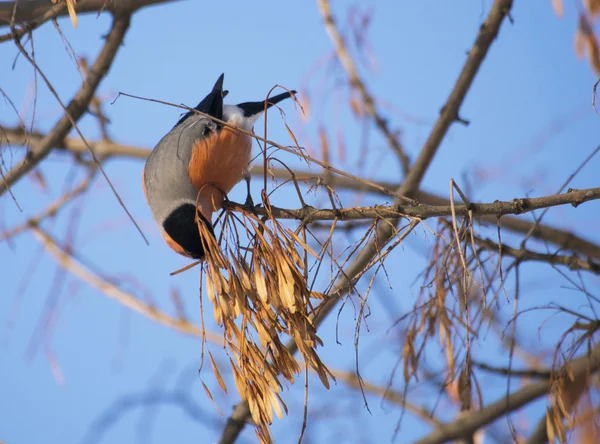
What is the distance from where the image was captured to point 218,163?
5.68 ft

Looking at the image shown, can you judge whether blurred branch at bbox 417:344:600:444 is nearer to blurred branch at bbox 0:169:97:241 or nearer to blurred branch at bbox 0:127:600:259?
blurred branch at bbox 0:127:600:259

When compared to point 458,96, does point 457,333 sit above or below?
below

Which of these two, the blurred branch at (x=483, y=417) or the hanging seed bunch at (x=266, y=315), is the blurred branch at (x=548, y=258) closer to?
the blurred branch at (x=483, y=417)

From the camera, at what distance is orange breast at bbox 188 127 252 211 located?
1.72 metres

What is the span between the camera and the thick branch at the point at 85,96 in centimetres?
168

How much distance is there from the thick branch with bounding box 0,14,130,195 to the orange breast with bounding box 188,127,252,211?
286mm

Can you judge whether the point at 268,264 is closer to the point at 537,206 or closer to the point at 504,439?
the point at 537,206

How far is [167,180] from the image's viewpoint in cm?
176

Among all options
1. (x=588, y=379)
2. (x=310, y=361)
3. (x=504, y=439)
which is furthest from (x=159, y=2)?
(x=504, y=439)

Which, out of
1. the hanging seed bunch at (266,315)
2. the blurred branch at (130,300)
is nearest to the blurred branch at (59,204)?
the blurred branch at (130,300)

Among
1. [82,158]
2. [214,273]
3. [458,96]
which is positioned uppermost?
[82,158]

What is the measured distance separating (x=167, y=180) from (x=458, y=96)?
76cm

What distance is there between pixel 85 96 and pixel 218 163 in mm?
360

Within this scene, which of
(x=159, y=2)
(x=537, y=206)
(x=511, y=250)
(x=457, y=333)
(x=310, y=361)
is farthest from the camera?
(x=159, y=2)
